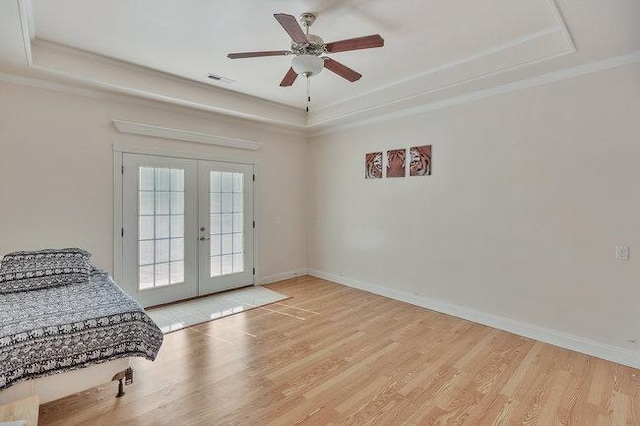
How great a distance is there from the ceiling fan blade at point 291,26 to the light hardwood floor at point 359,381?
8.64 feet

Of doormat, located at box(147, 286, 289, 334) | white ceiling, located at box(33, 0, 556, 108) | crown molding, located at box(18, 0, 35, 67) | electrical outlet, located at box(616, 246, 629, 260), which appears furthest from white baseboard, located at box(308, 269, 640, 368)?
crown molding, located at box(18, 0, 35, 67)

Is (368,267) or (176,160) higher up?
(176,160)

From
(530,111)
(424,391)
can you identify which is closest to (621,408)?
(424,391)

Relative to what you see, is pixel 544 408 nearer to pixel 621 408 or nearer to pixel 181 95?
pixel 621 408

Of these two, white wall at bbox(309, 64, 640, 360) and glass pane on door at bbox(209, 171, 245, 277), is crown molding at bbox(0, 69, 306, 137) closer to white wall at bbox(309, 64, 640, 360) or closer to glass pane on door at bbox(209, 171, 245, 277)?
glass pane on door at bbox(209, 171, 245, 277)

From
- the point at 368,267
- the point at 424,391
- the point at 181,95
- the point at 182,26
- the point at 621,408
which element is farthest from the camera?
the point at 368,267

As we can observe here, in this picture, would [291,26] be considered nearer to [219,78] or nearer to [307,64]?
[307,64]

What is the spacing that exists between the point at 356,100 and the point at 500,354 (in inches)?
144

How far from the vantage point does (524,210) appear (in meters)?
3.54

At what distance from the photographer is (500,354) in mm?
3090

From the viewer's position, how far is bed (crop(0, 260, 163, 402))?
6.23 ft

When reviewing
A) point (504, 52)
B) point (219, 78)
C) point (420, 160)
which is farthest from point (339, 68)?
point (420, 160)

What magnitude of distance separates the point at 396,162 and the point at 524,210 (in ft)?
5.88

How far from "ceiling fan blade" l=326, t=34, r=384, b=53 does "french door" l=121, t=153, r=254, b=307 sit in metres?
2.95
